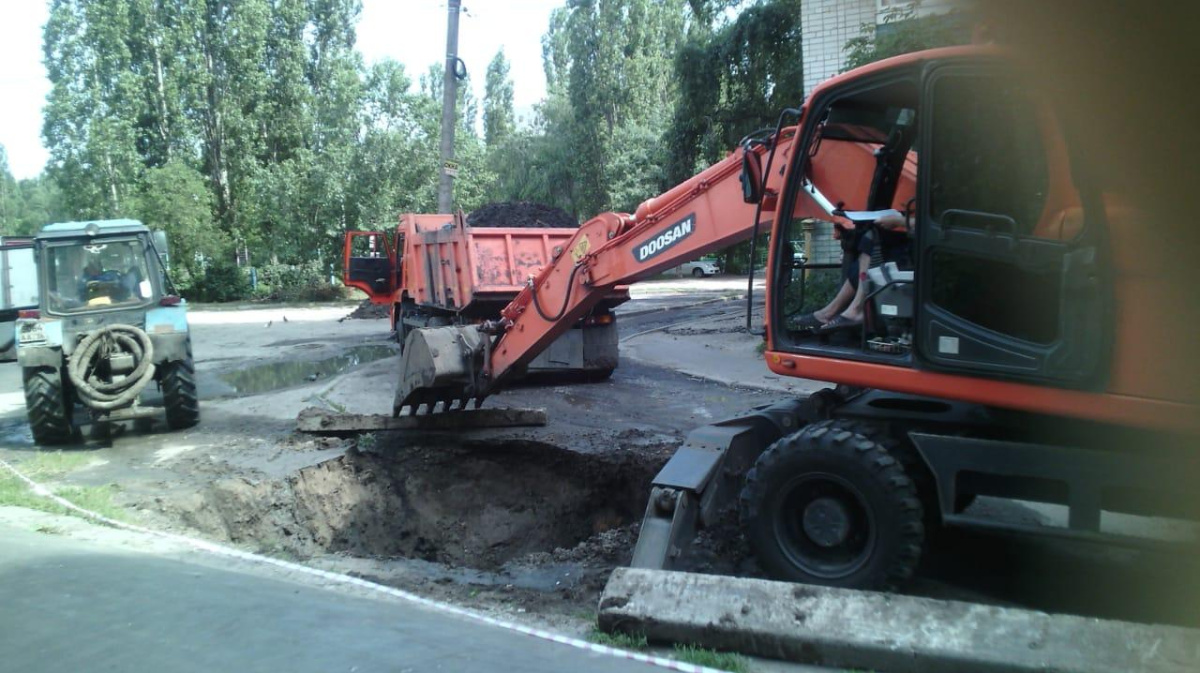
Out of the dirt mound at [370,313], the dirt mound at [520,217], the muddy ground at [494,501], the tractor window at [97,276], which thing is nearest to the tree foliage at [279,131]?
the dirt mound at [370,313]

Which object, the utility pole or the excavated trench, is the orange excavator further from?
the utility pole

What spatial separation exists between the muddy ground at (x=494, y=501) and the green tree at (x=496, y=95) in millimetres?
49224

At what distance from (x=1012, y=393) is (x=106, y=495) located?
23.7 ft

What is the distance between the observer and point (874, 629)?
3750 mm

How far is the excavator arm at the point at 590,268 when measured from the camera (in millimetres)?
5441

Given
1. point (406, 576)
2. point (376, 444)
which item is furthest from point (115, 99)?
point (406, 576)

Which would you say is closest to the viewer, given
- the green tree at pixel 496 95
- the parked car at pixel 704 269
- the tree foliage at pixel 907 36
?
the tree foliage at pixel 907 36

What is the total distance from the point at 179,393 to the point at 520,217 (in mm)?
5488

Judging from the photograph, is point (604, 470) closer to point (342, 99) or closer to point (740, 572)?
point (740, 572)

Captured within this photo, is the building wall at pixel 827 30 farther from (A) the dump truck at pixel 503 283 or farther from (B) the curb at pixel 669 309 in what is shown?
(B) the curb at pixel 669 309

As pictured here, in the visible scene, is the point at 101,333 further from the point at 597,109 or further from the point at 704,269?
the point at 704,269

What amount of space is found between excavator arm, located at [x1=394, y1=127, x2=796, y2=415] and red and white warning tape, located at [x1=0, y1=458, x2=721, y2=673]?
2363mm

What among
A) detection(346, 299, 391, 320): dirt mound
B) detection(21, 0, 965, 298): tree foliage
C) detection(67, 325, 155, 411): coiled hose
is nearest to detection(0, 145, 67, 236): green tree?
detection(21, 0, 965, 298): tree foliage

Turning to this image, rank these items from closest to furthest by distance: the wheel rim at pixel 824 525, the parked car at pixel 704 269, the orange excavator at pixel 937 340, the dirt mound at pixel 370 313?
the orange excavator at pixel 937 340, the wheel rim at pixel 824 525, the dirt mound at pixel 370 313, the parked car at pixel 704 269
